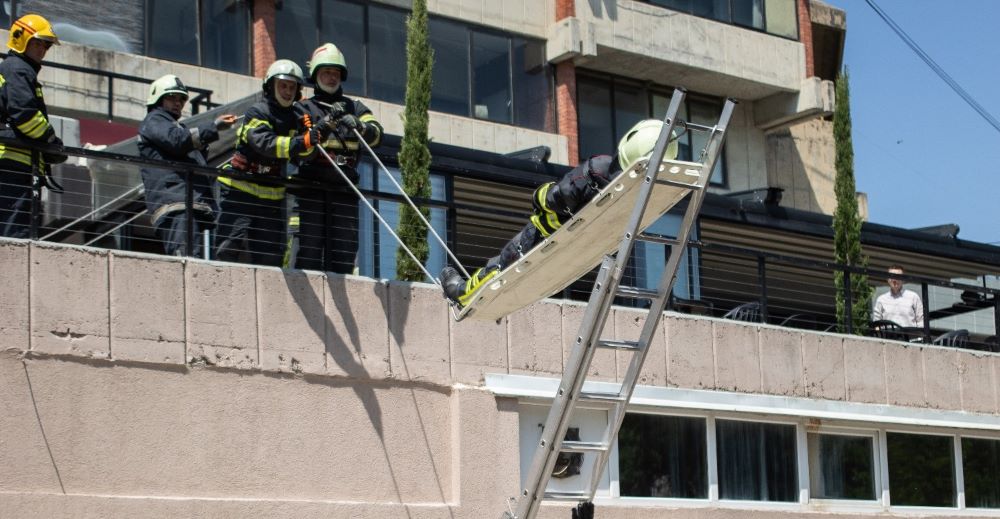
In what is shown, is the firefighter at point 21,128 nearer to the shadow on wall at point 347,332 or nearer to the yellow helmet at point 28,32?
the yellow helmet at point 28,32

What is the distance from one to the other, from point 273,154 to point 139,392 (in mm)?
1914

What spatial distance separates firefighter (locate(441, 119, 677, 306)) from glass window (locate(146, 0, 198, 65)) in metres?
11.3

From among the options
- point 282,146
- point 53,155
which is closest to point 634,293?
point 282,146

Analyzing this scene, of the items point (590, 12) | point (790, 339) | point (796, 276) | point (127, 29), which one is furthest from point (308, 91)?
point (790, 339)

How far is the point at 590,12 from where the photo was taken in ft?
84.1

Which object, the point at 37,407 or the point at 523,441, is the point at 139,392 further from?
A: the point at 523,441

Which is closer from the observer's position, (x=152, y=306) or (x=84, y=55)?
(x=152, y=306)

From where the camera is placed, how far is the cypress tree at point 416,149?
1549cm

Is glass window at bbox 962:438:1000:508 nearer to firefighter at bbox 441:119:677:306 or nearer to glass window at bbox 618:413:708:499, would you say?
glass window at bbox 618:413:708:499

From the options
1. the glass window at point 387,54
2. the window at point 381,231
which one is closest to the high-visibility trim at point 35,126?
the window at point 381,231

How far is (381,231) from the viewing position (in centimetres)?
1419

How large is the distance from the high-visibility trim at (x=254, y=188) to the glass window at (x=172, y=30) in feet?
32.9

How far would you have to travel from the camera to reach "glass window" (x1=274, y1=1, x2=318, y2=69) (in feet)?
73.1

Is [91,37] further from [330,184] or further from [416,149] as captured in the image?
[330,184]
